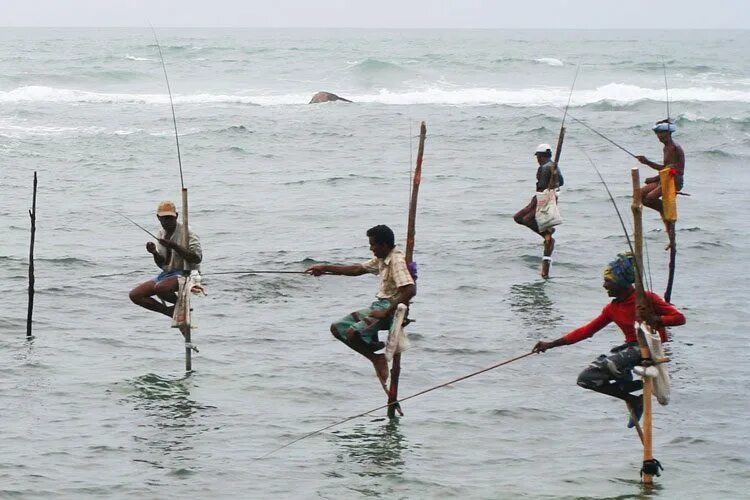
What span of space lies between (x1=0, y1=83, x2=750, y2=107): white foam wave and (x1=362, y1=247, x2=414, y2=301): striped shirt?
33.0 meters

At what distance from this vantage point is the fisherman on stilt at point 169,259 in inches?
387

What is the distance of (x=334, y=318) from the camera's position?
1262 cm

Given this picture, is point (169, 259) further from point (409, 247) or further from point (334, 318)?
point (334, 318)

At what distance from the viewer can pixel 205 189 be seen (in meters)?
22.3

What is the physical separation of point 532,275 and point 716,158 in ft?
44.3

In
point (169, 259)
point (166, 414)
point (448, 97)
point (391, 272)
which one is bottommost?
point (166, 414)

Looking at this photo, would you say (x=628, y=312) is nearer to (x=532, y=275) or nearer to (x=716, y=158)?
(x=532, y=275)

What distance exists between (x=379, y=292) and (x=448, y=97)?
38441 mm

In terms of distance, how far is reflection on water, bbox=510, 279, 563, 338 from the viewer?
12.1 m

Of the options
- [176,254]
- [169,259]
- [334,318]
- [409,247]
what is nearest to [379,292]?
[409,247]

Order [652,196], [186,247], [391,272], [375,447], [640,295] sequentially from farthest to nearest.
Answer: [652,196]
[186,247]
[375,447]
[391,272]
[640,295]

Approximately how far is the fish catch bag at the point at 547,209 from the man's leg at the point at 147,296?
487 cm

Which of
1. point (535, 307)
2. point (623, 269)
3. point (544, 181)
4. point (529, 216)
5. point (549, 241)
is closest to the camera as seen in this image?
point (623, 269)

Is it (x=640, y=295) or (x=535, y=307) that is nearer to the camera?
(x=640, y=295)
